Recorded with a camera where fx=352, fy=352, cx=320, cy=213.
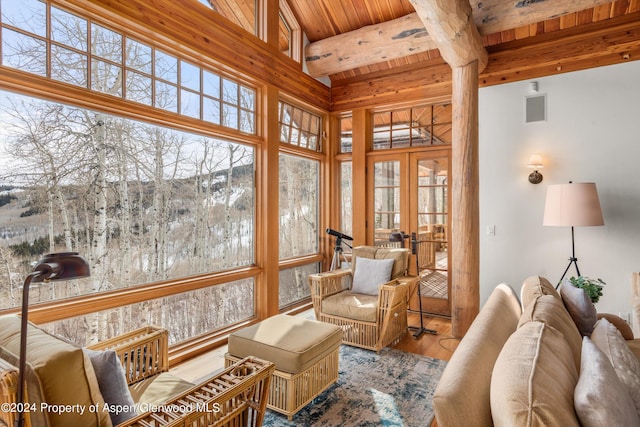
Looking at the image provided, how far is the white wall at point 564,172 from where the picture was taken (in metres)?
3.36

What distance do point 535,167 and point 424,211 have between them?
128 cm

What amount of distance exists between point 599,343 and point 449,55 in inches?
107

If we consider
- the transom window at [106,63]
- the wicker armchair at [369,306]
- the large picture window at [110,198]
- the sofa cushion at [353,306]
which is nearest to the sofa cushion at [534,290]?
the wicker armchair at [369,306]

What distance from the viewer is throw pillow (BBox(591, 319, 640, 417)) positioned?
124 centimetres

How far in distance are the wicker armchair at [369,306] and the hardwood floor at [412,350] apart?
0.56 feet

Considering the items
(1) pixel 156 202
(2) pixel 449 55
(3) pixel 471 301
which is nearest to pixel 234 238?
(1) pixel 156 202

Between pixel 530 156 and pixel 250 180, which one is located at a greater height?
pixel 530 156

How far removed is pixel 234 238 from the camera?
359cm

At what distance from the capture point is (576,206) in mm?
3070

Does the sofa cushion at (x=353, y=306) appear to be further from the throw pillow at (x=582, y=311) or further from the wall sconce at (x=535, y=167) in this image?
the wall sconce at (x=535, y=167)

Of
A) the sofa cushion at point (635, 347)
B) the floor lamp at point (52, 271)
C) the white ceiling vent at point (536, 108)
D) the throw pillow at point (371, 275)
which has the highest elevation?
the white ceiling vent at point (536, 108)

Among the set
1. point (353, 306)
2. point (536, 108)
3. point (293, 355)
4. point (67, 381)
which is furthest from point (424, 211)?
point (67, 381)

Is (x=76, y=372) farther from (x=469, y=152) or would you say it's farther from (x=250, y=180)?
(x=469, y=152)

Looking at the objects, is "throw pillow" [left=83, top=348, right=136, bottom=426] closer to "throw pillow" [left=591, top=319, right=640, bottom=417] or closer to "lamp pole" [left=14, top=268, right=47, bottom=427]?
"lamp pole" [left=14, top=268, right=47, bottom=427]
